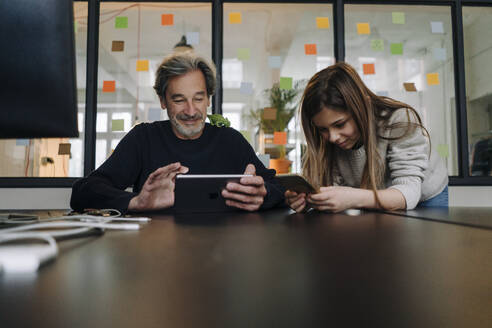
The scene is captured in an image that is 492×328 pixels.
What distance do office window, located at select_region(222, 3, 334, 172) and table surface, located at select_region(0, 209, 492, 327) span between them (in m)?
2.44

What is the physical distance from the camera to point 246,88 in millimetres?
2822

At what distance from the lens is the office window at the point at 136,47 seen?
9.05 ft

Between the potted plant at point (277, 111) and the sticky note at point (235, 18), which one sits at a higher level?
the sticky note at point (235, 18)

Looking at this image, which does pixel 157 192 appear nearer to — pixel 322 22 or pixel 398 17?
pixel 322 22

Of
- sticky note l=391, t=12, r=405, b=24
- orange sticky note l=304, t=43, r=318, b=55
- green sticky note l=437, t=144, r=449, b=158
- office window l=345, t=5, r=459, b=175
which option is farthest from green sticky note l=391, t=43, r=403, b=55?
green sticky note l=437, t=144, r=449, b=158

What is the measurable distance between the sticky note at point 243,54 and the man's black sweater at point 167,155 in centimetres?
139

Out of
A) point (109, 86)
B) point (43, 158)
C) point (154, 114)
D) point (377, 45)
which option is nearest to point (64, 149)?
point (43, 158)

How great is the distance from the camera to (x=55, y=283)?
0.22m

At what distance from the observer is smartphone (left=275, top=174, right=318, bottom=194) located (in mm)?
900

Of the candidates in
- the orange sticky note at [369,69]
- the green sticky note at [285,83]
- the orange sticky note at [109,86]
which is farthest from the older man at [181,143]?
the orange sticky note at [369,69]

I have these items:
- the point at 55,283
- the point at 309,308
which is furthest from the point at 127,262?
the point at 309,308

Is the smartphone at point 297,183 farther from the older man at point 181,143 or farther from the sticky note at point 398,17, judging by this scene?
the sticky note at point 398,17

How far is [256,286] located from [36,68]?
1.52 ft

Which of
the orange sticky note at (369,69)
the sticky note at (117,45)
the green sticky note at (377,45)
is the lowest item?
the orange sticky note at (369,69)
